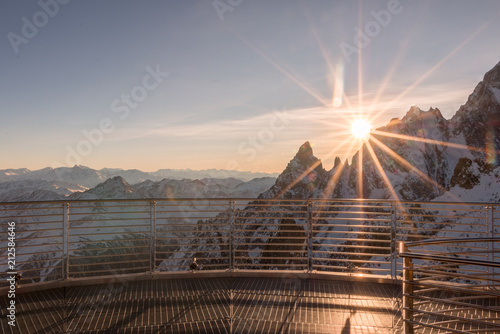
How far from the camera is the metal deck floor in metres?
4.10

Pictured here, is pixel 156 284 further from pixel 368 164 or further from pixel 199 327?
pixel 368 164

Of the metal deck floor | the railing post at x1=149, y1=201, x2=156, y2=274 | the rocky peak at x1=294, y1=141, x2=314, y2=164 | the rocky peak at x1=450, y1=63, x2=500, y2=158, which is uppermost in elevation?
the rocky peak at x1=450, y1=63, x2=500, y2=158

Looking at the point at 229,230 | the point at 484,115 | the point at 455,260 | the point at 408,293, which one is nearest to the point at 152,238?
the point at 229,230

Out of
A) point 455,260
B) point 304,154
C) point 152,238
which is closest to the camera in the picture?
point 455,260

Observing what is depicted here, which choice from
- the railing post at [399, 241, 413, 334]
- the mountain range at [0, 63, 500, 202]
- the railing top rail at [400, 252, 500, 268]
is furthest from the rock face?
the railing top rail at [400, 252, 500, 268]

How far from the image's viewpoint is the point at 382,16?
27.1ft

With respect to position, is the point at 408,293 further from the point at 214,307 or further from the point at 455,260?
the point at 214,307

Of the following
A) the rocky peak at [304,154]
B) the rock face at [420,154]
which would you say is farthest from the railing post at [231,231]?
the rocky peak at [304,154]

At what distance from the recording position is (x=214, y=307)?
4723 millimetres

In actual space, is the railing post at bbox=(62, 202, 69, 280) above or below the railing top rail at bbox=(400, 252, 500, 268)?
below

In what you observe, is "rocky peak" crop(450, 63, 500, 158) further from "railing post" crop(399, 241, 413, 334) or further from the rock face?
"railing post" crop(399, 241, 413, 334)

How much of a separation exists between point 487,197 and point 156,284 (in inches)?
4399

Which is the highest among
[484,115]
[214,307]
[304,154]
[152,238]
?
[484,115]

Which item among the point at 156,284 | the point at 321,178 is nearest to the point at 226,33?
the point at 156,284
